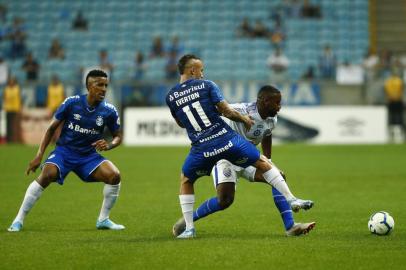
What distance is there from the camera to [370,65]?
1156 inches

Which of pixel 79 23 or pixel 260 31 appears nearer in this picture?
pixel 260 31

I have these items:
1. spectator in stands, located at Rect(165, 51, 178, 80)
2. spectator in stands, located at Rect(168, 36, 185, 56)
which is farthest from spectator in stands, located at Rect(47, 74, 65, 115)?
spectator in stands, located at Rect(168, 36, 185, 56)

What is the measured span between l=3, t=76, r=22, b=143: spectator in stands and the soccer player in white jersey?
1934 cm

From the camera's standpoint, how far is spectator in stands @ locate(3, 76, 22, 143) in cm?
2795

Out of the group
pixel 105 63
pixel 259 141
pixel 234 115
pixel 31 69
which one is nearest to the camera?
pixel 234 115

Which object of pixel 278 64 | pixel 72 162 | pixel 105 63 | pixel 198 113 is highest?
pixel 198 113

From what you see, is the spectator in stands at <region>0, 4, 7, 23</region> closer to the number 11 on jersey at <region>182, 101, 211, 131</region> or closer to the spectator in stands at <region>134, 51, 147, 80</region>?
the spectator in stands at <region>134, 51, 147, 80</region>

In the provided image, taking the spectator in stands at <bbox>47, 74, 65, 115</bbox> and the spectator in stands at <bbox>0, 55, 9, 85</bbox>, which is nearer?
the spectator in stands at <bbox>47, 74, 65, 115</bbox>

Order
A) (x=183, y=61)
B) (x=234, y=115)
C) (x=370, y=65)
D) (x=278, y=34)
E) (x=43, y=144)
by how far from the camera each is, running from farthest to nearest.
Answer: (x=278, y=34) → (x=370, y=65) → (x=43, y=144) → (x=183, y=61) → (x=234, y=115)

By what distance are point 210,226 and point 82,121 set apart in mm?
1971

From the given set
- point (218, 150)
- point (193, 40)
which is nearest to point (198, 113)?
point (218, 150)

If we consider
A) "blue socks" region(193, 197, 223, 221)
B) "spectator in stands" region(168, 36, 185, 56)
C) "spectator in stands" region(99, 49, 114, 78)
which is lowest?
"spectator in stands" region(99, 49, 114, 78)

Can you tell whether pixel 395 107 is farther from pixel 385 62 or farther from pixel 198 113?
pixel 198 113

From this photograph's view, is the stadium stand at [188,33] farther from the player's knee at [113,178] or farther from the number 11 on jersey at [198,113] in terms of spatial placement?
the number 11 on jersey at [198,113]
